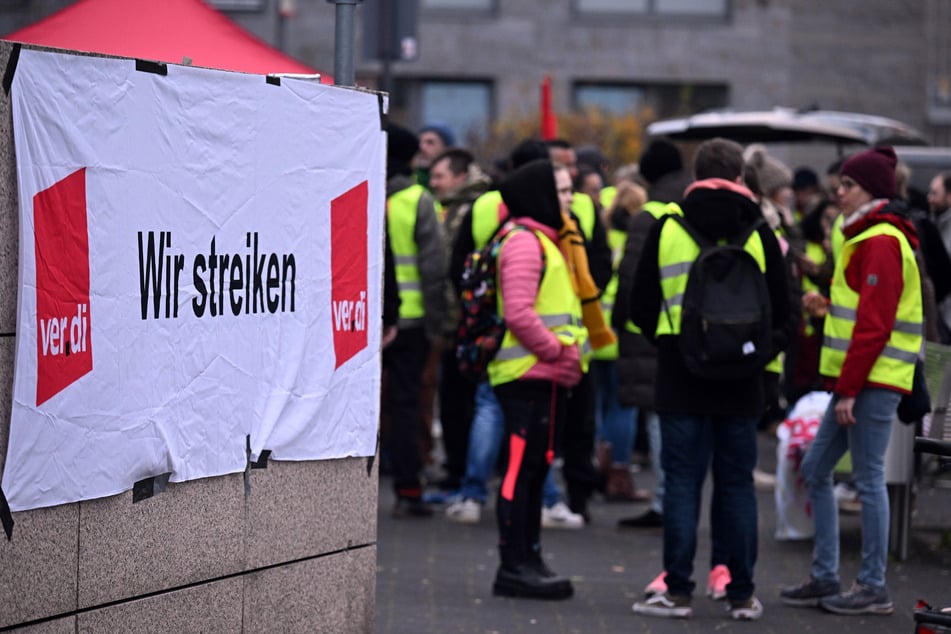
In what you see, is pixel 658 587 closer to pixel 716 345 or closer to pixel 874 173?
pixel 716 345

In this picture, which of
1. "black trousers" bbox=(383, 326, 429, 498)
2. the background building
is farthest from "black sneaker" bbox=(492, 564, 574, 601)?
the background building

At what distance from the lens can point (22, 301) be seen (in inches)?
168

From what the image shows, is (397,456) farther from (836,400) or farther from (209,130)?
(209,130)

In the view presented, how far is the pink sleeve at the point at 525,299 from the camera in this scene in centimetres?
729

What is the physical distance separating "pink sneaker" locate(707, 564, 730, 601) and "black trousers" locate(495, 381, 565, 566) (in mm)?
844

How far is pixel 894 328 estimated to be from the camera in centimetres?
718

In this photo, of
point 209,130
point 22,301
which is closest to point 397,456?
point 209,130

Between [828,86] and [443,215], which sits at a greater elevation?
[828,86]

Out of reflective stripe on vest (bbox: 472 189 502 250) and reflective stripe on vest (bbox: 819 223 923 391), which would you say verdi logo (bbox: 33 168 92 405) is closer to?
reflective stripe on vest (bbox: 819 223 923 391)

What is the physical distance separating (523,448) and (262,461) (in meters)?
2.13

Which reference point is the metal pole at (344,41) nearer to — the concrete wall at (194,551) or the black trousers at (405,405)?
the concrete wall at (194,551)

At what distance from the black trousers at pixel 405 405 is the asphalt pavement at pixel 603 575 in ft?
0.88

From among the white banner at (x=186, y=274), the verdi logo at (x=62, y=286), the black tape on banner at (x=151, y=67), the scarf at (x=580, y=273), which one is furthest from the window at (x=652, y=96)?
the verdi logo at (x=62, y=286)

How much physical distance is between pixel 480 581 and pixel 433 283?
2.30 metres
